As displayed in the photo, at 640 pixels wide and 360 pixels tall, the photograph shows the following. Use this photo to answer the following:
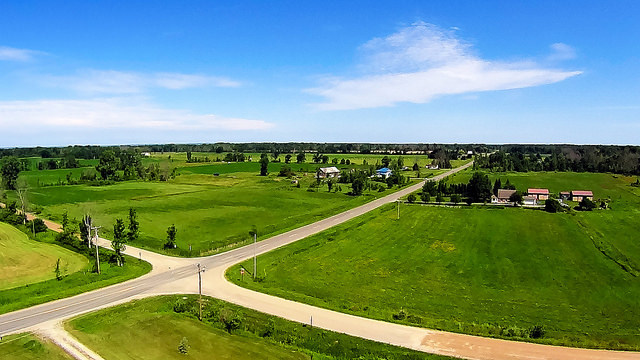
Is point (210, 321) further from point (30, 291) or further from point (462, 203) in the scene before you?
point (462, 203)

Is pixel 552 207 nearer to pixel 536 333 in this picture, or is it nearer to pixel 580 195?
pixel 580 195

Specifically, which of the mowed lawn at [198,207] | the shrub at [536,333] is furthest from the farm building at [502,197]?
the shrub at [536,333]

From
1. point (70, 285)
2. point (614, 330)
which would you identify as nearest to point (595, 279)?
point (614, 330)

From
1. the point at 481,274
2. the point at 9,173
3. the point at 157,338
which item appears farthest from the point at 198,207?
the point at 9,173

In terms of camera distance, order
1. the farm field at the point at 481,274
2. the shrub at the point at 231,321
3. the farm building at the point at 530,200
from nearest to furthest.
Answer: the shrub at the point at 231,321 < the farm field at the point at 481,274 < the farm building at the point at 530,200

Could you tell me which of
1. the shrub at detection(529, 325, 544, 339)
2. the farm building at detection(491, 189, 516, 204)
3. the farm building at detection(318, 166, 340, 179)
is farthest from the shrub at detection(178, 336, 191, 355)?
the farm building at detection(318, 166, 340, 179)

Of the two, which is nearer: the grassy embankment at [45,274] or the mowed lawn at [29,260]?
the grassy embankment at [45,274]

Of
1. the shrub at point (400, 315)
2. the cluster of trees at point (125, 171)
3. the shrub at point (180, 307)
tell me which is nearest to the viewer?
the shrub at point (400, 315)

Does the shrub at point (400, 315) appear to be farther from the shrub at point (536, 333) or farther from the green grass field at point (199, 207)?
the green grass field at point (199, 207)
